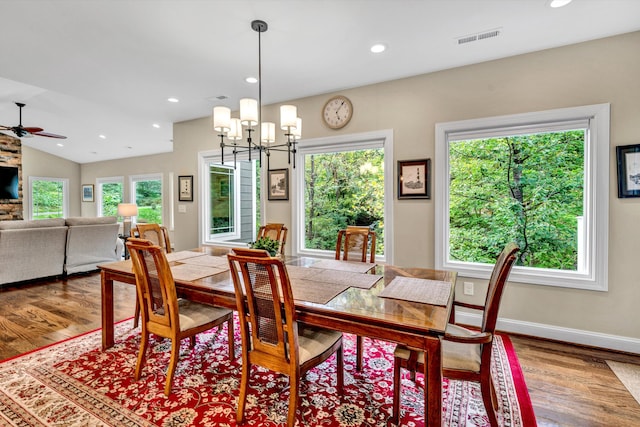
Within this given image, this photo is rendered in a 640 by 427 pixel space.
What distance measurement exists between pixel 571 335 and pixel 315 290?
255 cm

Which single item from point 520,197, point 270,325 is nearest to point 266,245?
point 270,325

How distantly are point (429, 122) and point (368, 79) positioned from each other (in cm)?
85

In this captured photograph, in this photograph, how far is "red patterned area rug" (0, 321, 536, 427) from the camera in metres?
1.75

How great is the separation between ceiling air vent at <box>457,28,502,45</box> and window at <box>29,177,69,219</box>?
1144cm

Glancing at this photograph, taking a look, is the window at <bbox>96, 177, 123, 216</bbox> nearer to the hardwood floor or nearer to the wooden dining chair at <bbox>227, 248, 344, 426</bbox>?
the hardwood floor

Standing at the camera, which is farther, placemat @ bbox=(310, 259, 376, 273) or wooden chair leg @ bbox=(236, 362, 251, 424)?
placemat @ bbox=(310, 259, 376, 273)

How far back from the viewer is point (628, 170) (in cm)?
250

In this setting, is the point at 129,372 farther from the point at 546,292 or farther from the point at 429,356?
the point at 546,292

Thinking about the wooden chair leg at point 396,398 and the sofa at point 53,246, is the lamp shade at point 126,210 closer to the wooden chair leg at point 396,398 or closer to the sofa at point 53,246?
the sofa at point 53,246

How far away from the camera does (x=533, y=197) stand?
2979 millimetres

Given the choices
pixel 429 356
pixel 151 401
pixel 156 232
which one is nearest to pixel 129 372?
pixel 151 401

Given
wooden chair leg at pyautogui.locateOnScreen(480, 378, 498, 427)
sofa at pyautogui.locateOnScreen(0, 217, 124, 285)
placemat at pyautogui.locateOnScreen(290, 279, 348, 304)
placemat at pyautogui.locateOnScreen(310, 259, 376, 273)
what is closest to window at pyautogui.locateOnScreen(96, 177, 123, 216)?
sofa at pyautogui.locateOnScreen(0, 217, 124, 285)

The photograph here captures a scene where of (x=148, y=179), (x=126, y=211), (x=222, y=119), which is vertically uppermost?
(x=148, y=179)

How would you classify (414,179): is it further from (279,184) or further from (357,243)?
(279,184)
